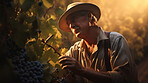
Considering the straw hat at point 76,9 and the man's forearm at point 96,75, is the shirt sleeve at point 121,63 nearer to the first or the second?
the man's forearm at point 96,75

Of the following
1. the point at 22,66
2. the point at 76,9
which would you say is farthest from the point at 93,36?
the point at 22,66

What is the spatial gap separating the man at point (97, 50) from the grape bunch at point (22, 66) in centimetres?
58

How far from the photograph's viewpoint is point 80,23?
2.22m

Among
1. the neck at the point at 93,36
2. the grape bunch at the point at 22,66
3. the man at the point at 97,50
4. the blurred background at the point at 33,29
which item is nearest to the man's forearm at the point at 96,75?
the man at the point at 97,50

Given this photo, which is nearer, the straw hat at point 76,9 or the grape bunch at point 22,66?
the grape bunch at point 22,66

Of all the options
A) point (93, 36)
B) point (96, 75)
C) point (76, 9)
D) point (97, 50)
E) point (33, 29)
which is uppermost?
point (76, 9)

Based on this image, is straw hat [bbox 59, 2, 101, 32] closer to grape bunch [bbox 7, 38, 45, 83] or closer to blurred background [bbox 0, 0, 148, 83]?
blurred background [bbox 0, 0, 148, 83]

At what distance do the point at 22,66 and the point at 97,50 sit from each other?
114cm

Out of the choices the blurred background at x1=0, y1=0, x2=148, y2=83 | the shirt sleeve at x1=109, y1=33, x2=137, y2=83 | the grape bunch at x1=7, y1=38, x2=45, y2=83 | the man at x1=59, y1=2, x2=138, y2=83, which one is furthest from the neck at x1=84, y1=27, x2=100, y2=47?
the grape bunch at x1=7, y1=38, x2=45, y2=83

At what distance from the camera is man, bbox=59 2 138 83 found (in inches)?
81.7

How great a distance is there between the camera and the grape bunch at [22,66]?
136 cm

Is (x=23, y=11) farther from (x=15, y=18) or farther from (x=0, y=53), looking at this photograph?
(x=0, y=53)

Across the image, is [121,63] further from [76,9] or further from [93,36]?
[76,9]

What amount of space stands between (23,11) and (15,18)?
13 cm
